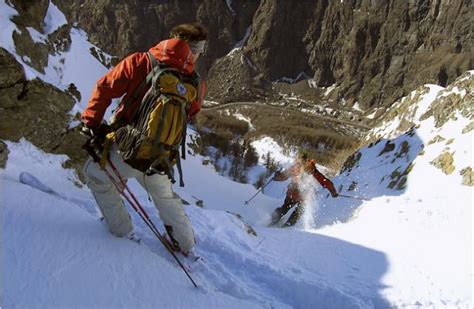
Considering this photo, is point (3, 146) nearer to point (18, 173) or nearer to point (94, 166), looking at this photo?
point (18, 173)

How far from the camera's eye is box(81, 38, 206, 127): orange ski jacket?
385cm

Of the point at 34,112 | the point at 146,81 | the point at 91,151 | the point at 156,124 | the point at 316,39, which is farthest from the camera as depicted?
the point at 316,39

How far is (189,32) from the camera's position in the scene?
3926 millimetres

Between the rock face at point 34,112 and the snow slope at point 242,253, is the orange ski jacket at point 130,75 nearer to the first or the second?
the snow slope at point 242,253

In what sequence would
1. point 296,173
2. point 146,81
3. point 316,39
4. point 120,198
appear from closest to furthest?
point 146,81 < point 120,198 < point 296,173 < point 316,39

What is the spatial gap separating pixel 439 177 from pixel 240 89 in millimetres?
99329

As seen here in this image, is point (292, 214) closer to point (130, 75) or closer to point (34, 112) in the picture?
point (34, 112)

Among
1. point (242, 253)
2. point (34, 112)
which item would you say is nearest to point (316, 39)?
point (34, 112)

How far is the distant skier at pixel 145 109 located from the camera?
3740 mm

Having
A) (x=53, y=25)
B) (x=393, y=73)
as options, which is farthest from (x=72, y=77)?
(x=393, y=73)

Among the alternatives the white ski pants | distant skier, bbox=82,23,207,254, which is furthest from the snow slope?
distant skier, bbox=82,23,207,254

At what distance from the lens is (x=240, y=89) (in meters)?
109

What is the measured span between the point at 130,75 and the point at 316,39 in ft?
402

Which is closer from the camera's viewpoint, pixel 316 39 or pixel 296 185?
pixel 296 185
